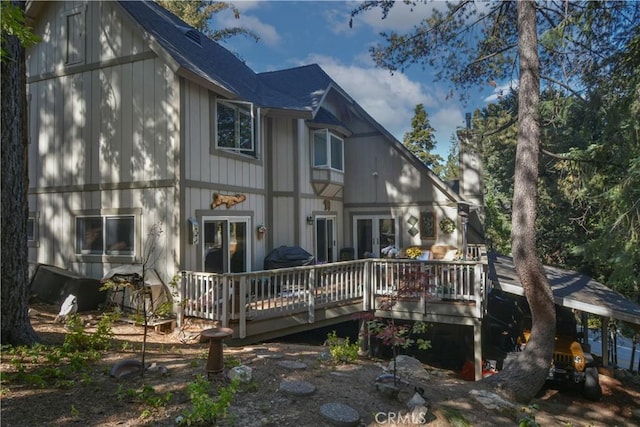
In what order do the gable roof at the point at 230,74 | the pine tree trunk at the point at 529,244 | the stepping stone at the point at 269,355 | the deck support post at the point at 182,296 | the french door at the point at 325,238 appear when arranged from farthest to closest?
the french door at the point at 325,238, the gable roof at the point at 230,74, the deck support post at the point at 182,296, the pine tree trunk at the point at 529,244, the stepping stone at the point at 269,355

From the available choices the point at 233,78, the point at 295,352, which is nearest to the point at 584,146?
the point at 233,78

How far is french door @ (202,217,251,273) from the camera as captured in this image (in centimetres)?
918

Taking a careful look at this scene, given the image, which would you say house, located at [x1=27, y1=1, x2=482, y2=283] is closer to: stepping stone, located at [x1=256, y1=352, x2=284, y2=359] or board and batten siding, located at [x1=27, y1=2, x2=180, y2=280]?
board and batten siding, located at [x1=27, y1=2, x2=180, y2=280]

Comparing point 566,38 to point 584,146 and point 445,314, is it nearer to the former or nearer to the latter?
point 445,314

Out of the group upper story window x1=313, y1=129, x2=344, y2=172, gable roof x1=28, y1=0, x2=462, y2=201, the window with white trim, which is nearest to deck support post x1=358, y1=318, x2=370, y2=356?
upper story window x1=313, y1=129, x2=344, y2=172

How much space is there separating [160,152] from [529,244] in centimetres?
818

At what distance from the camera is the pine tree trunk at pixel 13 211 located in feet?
18.2

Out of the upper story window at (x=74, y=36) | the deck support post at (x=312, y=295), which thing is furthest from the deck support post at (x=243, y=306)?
the upper story window at (x=74, y=36)

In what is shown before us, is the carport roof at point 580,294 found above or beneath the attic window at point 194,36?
beneath

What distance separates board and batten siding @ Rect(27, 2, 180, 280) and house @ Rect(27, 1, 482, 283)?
0.10 ft

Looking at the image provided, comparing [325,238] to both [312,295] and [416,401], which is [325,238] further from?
[416,401]

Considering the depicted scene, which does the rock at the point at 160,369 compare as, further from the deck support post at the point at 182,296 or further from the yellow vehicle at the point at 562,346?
the yellow vehicle at the point at 562,346

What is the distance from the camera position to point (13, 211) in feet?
18.9

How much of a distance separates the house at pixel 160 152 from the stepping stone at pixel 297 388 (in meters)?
4.37
